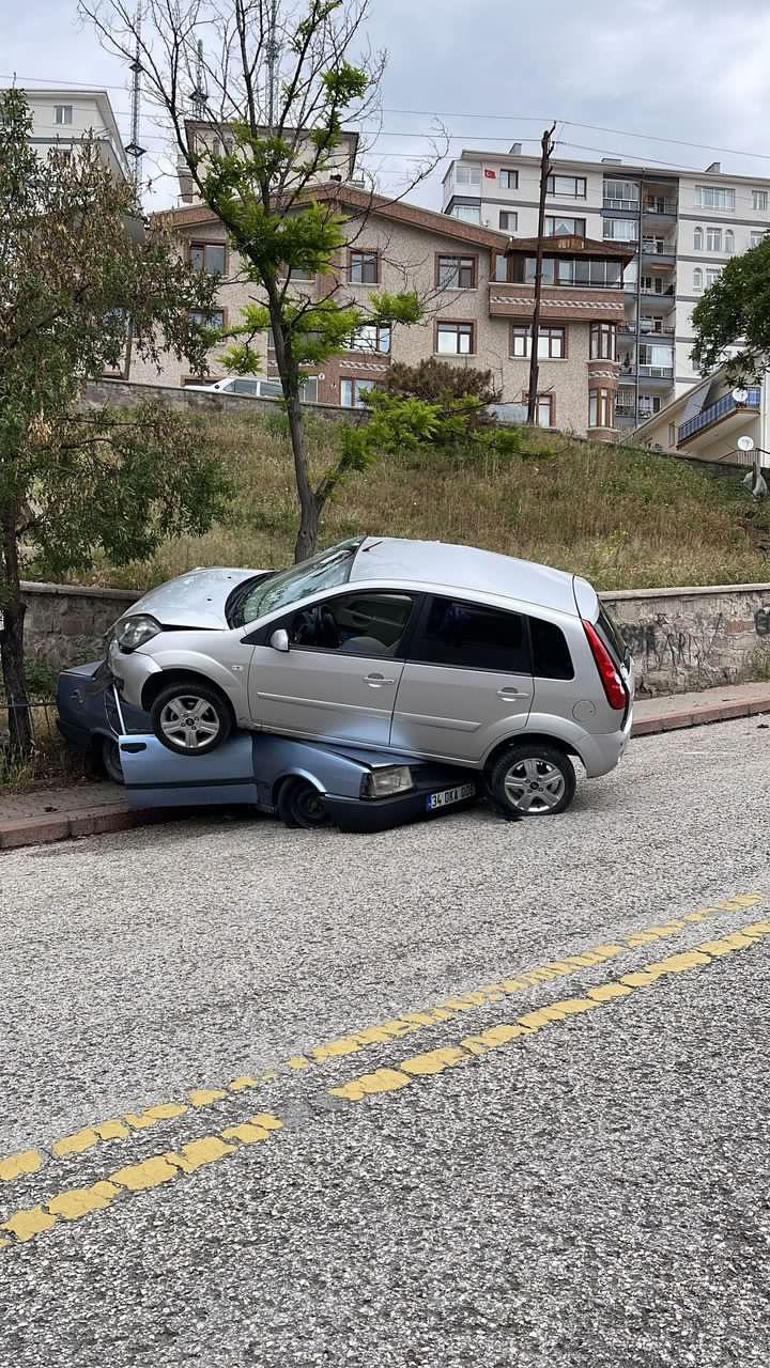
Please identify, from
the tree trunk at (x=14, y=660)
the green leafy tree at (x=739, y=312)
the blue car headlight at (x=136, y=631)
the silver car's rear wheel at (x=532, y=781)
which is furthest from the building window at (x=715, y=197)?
the blue car headlight at (x=136, y=631)

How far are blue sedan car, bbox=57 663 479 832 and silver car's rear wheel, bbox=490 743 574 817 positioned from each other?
35 cm

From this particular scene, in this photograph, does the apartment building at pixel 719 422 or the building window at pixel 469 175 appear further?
the building window at pixel 469 175

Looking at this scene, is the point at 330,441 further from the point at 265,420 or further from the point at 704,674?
the point at 704,674

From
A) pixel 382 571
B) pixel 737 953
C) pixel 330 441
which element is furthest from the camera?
pixel 330 441

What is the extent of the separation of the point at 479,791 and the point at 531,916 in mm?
2666

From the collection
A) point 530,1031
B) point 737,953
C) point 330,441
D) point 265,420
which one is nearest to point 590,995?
point 530,1031

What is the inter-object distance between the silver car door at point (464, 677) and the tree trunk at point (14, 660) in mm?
3289

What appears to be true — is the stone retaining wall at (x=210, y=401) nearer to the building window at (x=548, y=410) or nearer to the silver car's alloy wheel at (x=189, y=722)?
the silver car's alloy wheel at (x=189, y=722)

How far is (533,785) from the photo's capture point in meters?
7.95

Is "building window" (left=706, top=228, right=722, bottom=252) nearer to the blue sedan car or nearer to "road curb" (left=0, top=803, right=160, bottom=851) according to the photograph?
the blue sedan car

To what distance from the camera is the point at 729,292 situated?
103ft

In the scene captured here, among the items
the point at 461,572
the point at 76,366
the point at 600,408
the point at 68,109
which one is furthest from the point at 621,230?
the point at 461,572

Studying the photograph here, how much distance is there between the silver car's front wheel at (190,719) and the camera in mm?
Answer: 7586

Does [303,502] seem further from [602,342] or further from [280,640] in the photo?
[602,342]
